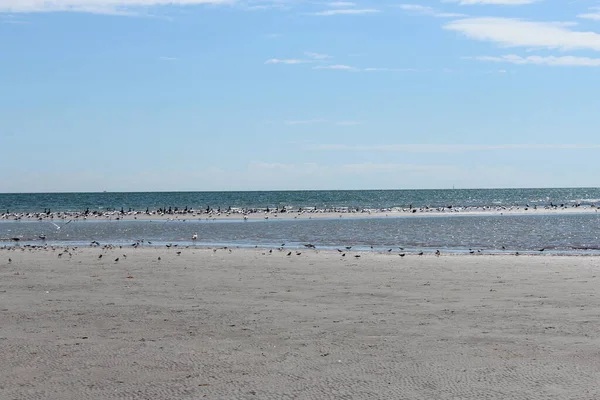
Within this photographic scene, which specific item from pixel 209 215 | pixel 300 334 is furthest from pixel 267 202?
pixel 300 334

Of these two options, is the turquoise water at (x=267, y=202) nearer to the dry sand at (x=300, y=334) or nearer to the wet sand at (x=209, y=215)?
the wet sand at (x=209, y=215)

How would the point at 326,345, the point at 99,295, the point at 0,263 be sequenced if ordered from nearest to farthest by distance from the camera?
the point at 326,345, the point at 99,295, the point at 0,263

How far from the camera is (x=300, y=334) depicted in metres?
9.70

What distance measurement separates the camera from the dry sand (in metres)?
7.41

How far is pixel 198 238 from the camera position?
3325 centimetres

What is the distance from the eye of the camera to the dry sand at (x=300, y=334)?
7.41m

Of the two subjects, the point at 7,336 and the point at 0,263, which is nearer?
the point at 7,336

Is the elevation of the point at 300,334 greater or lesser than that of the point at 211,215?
lesser

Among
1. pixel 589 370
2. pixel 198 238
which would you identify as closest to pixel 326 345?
pixel 589 370

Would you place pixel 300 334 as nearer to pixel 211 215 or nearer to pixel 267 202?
pixel 211 215

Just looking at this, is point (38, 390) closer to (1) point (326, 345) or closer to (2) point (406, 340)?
(1) point (326, 345)

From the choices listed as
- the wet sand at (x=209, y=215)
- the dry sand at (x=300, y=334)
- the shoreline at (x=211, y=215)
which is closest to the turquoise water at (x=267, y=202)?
the wet sand at (x=209, y=215)

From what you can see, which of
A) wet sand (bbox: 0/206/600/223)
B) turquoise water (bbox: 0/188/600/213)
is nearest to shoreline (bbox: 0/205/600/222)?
wet sand (bbox: 0/206/600/223)

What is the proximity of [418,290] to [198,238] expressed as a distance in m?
20.8
